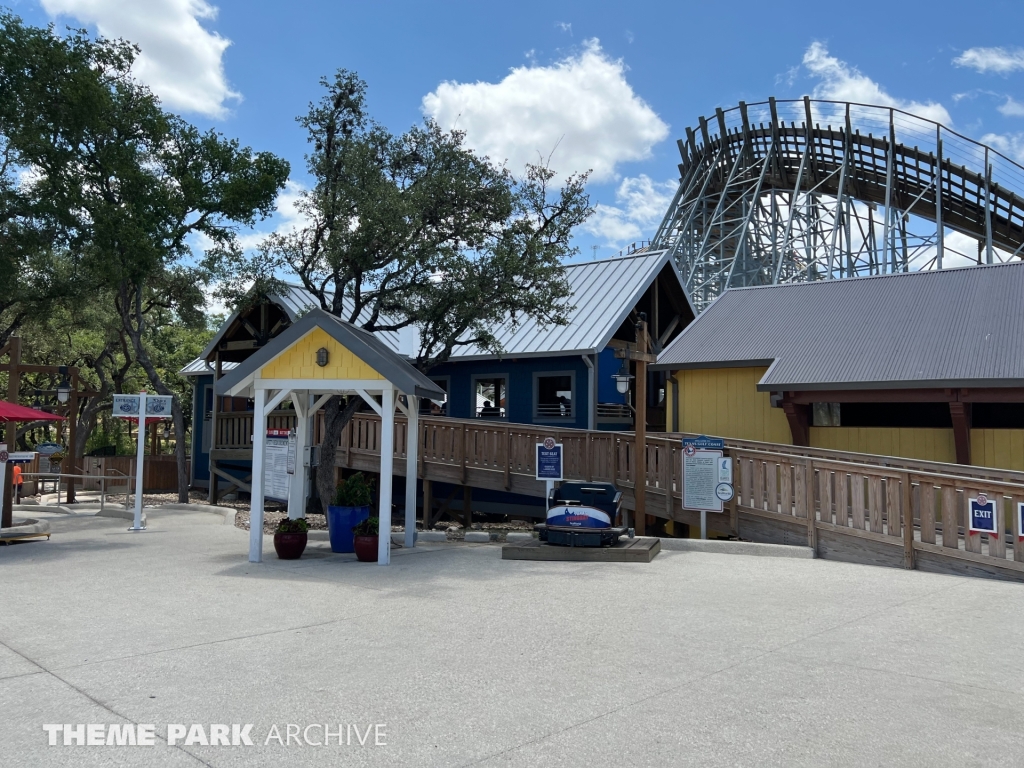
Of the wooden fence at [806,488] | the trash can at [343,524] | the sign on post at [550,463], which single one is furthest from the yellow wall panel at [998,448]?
the trash can at [343,524]

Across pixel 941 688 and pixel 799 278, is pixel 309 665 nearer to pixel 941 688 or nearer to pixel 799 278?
pixel 941 688

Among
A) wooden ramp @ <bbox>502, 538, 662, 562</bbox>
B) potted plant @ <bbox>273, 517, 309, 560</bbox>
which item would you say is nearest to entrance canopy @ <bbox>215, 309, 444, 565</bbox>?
potted plant @ <bbox>273, 517, 309, 560</bbox>

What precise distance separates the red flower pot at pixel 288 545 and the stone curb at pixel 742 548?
18.7 ft

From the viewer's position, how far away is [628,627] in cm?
754

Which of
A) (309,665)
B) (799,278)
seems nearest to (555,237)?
(309,665)

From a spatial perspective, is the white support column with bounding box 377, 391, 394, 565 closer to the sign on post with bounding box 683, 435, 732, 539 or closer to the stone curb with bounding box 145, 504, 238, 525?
the sign on post with bounding box 683, 435, 732, 539

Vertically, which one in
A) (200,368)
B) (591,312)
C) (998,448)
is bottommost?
(998,448)

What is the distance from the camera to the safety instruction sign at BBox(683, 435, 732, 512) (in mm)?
13547

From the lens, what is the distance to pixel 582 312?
21250 mm

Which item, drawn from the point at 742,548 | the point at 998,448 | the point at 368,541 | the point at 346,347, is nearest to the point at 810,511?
the point at 742,548

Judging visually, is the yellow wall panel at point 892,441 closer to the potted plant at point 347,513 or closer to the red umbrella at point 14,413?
the potted plant at point 347,513

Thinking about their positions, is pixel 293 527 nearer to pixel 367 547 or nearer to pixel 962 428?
pixel 367 547

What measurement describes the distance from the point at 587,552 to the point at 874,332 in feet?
A: 29.6

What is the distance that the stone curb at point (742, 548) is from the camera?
12391 millimetres
